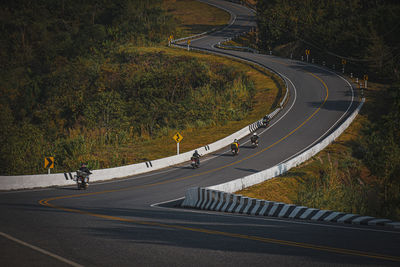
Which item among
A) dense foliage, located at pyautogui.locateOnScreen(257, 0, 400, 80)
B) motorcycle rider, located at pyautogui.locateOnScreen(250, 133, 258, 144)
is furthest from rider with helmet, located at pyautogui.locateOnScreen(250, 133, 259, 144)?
dense foliage, located at pyautogui.locateOnScreen(257, 0, 400, 80)

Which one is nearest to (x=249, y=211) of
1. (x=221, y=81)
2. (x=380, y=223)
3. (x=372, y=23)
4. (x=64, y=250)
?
(x=380, y=223)

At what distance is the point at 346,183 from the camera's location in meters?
30.1

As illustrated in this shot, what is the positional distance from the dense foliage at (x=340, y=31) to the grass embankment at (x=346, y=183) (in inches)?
673

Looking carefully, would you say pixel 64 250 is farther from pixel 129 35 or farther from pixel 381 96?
pixel 129 35

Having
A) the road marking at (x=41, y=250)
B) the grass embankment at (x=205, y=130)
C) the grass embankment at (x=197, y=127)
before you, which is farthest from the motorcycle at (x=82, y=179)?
the road marking at (x=41, y=250)

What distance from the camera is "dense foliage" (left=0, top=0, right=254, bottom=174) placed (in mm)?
40094

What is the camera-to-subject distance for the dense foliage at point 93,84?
132 ft

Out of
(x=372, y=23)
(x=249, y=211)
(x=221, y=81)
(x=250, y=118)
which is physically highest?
(x=372, y=23)

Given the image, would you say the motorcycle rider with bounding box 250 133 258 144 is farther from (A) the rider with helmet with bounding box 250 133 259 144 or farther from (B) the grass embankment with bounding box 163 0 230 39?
(B) the grass embankment with bounding box 163 0 230 39

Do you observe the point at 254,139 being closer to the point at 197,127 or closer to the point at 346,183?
the point at 346,183

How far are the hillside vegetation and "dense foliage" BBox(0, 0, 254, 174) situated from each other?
1579cm

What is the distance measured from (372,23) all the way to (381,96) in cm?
1641

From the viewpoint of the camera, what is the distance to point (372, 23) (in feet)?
201

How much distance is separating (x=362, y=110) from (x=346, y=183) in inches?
751
